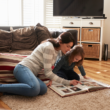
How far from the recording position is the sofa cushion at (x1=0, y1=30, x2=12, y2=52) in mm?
2527

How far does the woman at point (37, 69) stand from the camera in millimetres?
1447

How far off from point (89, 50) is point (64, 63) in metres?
1.79

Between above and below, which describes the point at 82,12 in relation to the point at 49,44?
above

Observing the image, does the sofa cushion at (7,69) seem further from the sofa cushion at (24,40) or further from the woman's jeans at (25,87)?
the sofa cushion at (24,40)

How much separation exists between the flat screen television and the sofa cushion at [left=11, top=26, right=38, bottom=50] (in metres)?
1.34

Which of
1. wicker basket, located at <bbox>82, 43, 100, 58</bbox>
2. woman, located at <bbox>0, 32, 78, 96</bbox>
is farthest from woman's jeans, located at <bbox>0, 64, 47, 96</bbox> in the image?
wicker basket, located at <bbox>82, 43, 100, 58</bbox>

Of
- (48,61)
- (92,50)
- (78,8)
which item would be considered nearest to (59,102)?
(48,61)

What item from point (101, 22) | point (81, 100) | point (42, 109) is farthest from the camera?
point (101, 22)

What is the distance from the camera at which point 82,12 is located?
359 centimetres

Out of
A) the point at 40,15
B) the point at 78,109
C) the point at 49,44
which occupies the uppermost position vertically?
the point at 40,15

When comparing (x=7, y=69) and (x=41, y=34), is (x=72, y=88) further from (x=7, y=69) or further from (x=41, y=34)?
(x=41, y=34)

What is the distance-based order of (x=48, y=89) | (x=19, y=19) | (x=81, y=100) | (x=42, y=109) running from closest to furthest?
1. (x=42, y=109)
2. (x=81, y=100)
3. (x=48, y=89)
4. (x=19, y=19)

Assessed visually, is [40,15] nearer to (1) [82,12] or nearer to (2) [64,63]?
(1) [82,12]

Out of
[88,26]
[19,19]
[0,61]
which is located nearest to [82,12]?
[88,26]
